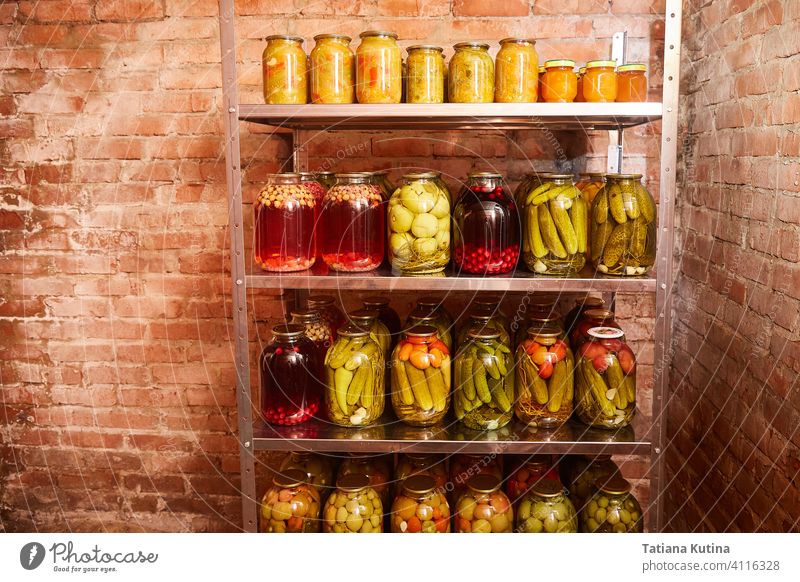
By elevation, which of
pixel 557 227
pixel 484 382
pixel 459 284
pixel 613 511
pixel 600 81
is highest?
pixel 600 81

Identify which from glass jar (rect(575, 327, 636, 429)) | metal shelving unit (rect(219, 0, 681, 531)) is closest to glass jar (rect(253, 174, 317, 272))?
metal shelving unit (rect(219, 0, 681, 531))

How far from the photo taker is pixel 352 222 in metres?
1.50

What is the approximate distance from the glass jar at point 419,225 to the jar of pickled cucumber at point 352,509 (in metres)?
0.46

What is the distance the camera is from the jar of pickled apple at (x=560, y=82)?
4.80 feet

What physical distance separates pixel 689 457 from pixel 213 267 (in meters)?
1.33

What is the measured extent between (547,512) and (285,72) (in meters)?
1.04

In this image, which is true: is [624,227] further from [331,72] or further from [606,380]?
[331,72]

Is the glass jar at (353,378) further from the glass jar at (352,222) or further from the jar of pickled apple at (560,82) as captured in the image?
the jar of pickled apple at (560,82)

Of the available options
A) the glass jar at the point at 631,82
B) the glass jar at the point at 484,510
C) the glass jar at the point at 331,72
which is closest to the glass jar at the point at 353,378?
the glass jar at the point at 484,510

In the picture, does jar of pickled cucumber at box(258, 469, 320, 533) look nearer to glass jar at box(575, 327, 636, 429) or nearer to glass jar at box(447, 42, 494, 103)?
glass jar at box(575, 327, 636, 429)

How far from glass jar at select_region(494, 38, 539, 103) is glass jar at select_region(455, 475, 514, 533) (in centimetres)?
79

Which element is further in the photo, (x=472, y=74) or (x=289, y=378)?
(x=289, y=378)

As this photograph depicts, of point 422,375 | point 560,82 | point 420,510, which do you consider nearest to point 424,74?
point 560,82
